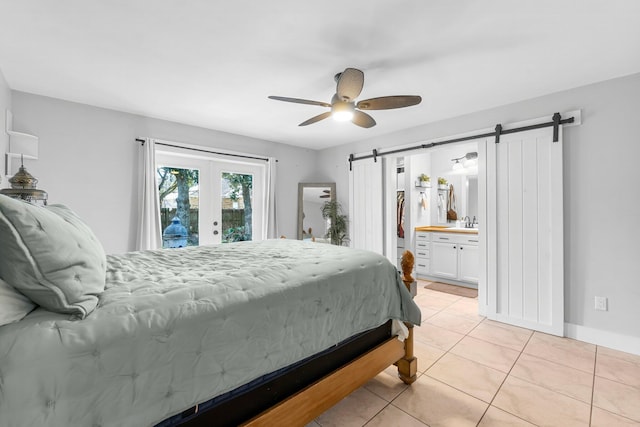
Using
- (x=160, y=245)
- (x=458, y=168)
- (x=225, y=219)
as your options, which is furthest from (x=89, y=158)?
(x=458, y=168)

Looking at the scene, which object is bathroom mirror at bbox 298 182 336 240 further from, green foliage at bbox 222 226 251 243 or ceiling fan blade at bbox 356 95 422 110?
ceiling fan blade at bbox 356 95 422 110

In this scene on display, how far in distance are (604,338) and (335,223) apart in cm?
345

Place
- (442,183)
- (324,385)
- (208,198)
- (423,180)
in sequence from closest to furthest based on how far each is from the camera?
1. (324,385)
2. (208,198)
3. (423,180)
4. (442,183)

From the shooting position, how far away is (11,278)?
2.86ft

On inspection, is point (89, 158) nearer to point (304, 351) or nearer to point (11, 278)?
point (11, 278)

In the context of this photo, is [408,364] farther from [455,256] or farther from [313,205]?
[313,205]

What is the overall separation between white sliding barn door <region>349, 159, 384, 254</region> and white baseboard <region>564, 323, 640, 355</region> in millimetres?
2312

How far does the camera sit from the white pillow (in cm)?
81

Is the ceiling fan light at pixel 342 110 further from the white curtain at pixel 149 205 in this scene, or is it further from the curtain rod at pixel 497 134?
the white curtain at pixel 149 205

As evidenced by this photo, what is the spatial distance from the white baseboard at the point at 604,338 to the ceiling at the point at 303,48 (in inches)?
91.4

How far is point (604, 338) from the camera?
8.57 feet

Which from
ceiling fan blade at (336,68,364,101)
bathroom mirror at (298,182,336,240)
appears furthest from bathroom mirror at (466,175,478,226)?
ceiling fan blade at (336,68,364,101)

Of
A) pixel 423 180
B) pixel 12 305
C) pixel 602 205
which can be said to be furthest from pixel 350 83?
pixel 423 180

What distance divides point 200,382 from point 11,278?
0.70 m
